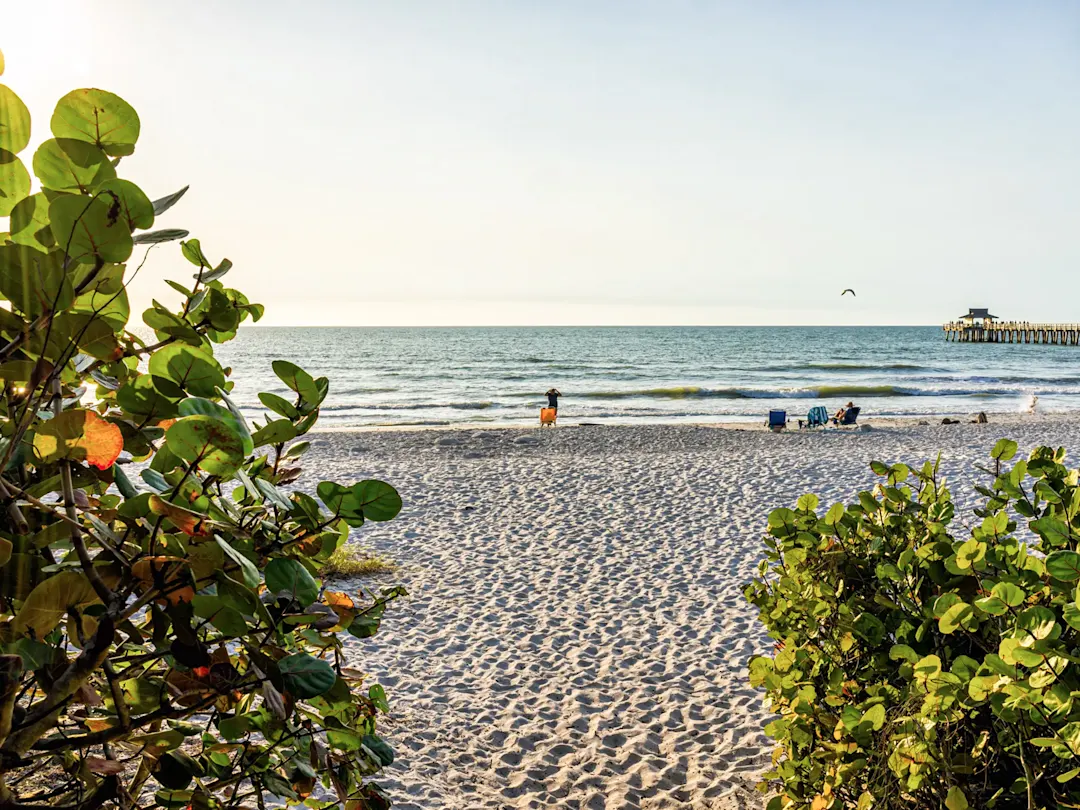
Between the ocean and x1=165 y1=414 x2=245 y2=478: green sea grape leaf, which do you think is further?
the ocean

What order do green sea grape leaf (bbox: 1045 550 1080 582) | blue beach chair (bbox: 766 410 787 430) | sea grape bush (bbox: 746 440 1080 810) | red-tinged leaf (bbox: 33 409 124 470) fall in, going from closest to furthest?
red-tinged leaf (bbox: 33 409 124 470)
green sea grape leaf (bbox: 1045 550 1080 582)
sea grape bush (bbox: 746 440 1080 810)
blue beach chair (bbox: 766 410 787 430)

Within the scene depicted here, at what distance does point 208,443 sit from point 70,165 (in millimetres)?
295

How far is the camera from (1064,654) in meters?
1.38

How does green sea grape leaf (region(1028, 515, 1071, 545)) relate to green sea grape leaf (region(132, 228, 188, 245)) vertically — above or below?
below

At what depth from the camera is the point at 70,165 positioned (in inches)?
29.1

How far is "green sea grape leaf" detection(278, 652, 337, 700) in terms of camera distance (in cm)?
87

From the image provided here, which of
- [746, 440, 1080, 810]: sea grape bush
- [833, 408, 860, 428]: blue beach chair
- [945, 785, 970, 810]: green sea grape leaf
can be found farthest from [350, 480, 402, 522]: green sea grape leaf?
[833, 408, 860, 428]: blue beach chair

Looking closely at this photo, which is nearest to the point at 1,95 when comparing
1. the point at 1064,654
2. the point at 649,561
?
the point at 1064,654

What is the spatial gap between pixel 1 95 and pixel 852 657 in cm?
240

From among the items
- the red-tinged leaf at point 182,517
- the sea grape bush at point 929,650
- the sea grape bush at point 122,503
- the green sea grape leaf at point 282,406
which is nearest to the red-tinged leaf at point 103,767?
the sea grape bush at point 122,503

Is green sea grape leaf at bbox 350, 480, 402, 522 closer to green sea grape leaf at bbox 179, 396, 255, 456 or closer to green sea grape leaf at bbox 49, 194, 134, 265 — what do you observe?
green sea grape leaf at bbox 179, 396, 255, 456

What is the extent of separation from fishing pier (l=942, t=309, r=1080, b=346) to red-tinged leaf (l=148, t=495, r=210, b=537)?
7656 centimetres

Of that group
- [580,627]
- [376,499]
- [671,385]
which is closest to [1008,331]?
[671,385]

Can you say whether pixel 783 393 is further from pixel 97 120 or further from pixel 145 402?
pixel 97 120
